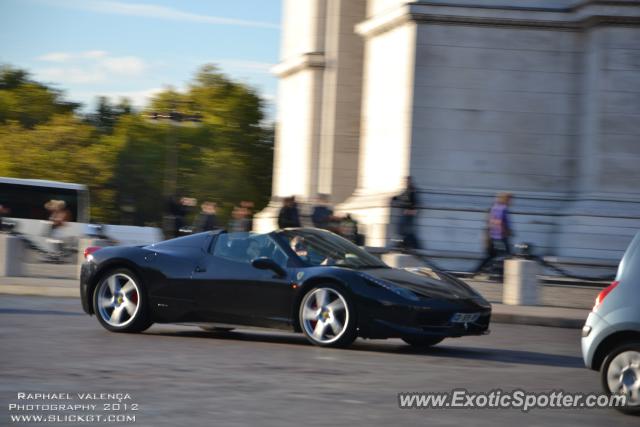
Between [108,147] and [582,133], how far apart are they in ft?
161

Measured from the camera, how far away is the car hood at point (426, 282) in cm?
1121

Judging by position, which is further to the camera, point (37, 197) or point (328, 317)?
point (37, 197)

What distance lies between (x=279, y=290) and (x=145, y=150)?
200 ft

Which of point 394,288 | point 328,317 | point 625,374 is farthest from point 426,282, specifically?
point 625,374

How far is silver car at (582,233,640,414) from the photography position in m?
7.77

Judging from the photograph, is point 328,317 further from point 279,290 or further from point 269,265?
point 269,265

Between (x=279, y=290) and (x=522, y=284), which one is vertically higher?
(x=279, y=290)

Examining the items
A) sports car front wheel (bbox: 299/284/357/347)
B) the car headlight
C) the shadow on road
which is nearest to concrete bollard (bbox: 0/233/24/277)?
the shadow on road

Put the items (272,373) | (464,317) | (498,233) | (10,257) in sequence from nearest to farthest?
(272,373)
(464,317)
(10,257)
(498,233)

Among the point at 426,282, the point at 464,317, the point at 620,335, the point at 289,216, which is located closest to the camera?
the point at 620,335

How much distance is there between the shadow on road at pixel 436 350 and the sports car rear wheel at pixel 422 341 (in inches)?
2.7

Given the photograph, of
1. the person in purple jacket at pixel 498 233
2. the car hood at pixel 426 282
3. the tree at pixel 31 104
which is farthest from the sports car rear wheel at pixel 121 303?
the tree at pixel 31 104

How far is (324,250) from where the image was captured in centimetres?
1186

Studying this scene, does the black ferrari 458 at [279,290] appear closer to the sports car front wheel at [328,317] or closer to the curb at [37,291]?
the sports car front wheel at [328,317]
